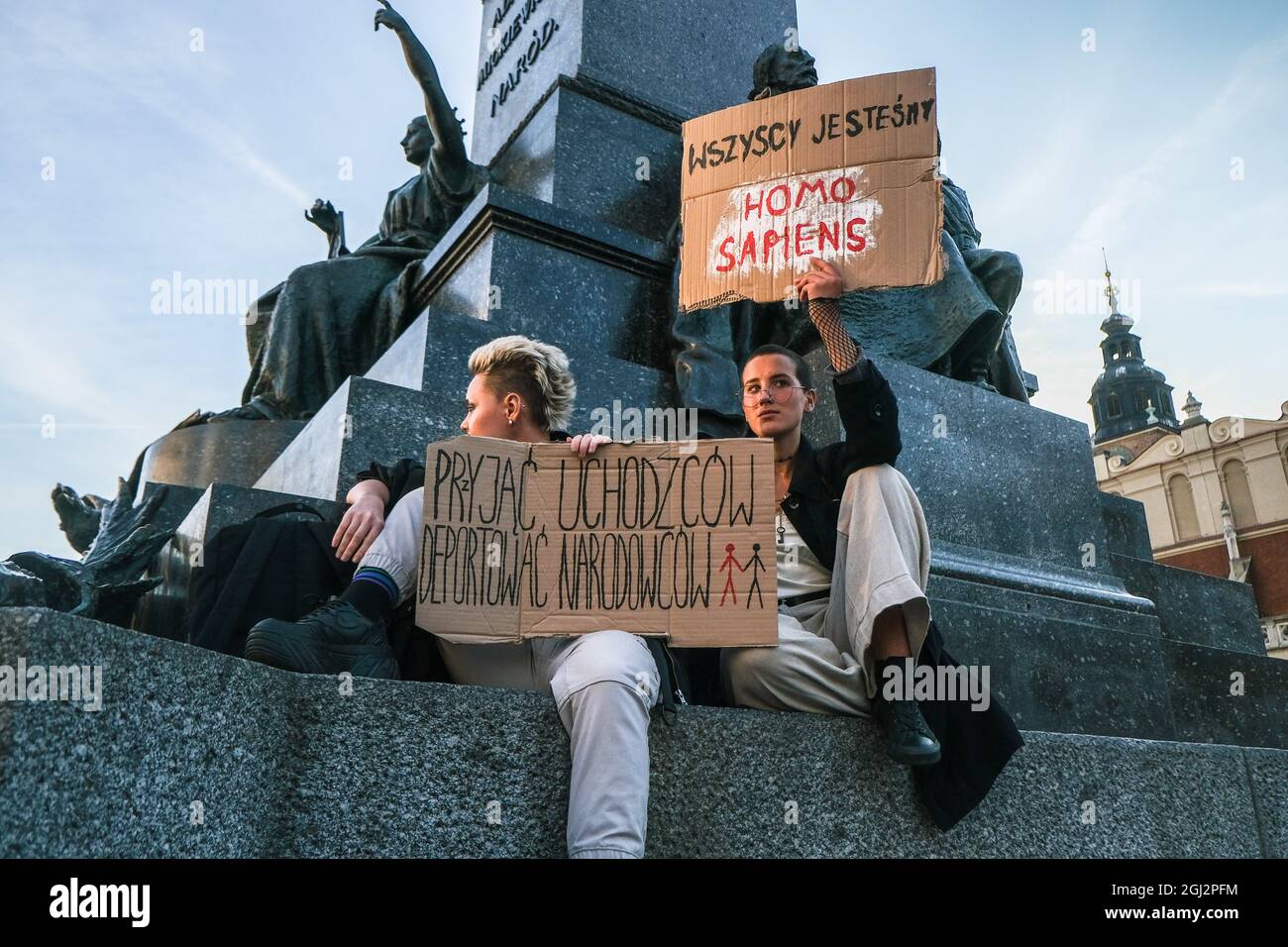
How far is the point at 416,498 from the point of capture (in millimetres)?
2629

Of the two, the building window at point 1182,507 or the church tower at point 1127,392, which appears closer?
the building window at point 1182,507

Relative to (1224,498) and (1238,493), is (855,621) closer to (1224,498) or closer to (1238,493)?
(1224,498)

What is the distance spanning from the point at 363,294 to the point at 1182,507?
4479 centimetres

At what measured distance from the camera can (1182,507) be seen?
44.1m

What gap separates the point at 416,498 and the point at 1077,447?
3.44 m

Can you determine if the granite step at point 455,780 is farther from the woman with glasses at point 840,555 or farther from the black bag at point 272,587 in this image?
the black bag at point 272,587

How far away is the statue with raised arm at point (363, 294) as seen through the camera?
5727 millimetres

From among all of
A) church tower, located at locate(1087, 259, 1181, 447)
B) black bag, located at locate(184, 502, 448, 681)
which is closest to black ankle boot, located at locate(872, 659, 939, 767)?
black bag, located at locate(184, 502, 448, 681)

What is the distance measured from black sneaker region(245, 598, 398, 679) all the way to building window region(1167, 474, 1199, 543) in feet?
151

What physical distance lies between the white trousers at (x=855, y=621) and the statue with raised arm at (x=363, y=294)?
358 cm

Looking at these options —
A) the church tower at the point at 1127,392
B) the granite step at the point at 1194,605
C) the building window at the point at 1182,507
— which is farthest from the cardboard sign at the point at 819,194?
the church tower at the point at 1127,392

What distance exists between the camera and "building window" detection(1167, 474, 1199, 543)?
43188 millimetres

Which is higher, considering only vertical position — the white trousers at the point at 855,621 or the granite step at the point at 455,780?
the white trousers at the point at 855,621

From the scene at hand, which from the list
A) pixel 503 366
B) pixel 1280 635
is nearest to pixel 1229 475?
pixel 1280 635
